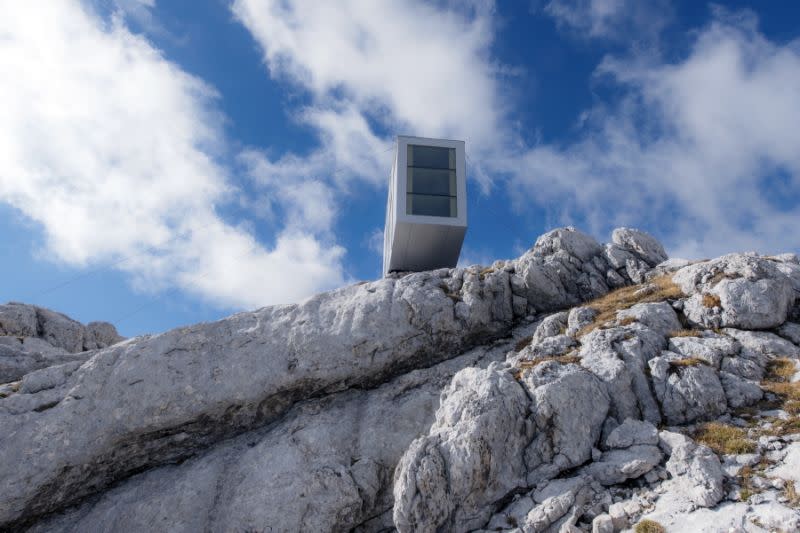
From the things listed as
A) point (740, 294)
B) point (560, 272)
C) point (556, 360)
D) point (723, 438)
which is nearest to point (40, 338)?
point (560, 272)

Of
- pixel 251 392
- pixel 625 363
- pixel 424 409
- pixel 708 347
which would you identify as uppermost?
pixel 708 347

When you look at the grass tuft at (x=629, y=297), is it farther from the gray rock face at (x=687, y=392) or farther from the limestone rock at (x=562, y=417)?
the limestone rock at (x=562, y=417)

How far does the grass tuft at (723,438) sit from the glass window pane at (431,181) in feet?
89.4

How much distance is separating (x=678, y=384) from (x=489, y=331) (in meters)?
10.5

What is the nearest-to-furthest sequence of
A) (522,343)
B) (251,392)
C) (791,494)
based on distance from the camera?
(791,494) < (251,392) < (522,343)

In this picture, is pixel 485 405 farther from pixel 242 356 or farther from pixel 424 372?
pixel 242 356

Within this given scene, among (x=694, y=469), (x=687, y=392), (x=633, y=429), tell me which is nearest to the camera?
(x=694, y=469)

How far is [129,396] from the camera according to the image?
26.5 meters

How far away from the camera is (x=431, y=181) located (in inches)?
1747

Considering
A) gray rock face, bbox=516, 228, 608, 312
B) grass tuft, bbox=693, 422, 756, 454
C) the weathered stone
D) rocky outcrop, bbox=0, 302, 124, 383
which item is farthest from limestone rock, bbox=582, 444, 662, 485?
rocky outcrop, bbox=0, 302, 124, 383

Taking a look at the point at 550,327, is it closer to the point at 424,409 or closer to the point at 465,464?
the point at 424,409

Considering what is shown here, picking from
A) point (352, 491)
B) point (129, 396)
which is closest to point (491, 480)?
point (352, 491)

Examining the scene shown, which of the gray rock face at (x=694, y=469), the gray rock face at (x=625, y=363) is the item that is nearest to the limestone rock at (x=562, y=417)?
the gray rock face at (x=625, y=363)

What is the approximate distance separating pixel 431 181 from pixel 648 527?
3192 cm
